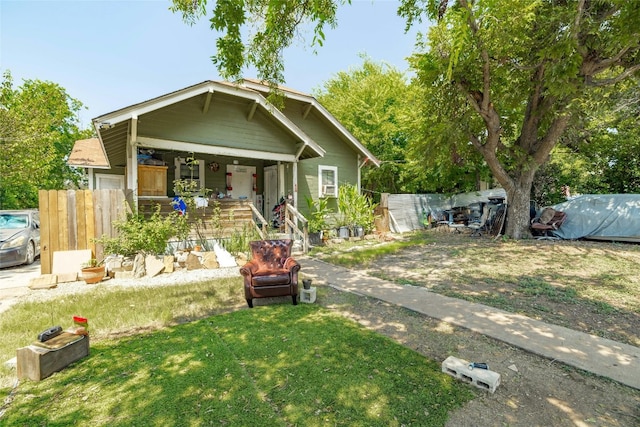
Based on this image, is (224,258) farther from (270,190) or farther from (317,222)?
(270,190)

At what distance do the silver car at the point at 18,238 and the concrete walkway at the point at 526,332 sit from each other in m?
8.85

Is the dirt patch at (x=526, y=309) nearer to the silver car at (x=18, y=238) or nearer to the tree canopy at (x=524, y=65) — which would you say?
the tree canopy at (x=524, y=65)

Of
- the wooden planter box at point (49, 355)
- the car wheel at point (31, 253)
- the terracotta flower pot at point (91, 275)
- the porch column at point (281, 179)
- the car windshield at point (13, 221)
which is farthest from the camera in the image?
the porch column at point (281, 179)

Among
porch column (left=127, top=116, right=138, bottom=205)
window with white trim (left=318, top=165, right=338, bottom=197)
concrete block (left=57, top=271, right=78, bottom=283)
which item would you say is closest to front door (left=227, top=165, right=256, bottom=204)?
window with white trim (left=318, top=165, right=338, bottom=197)

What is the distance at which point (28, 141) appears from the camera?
13.9 meters

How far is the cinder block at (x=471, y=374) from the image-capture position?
106 inches

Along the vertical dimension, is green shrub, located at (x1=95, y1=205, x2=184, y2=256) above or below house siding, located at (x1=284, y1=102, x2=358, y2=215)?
below

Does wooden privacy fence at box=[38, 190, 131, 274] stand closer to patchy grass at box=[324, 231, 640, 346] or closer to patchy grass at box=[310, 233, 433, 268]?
patchy grass at box=[310, 233, 433, 268]

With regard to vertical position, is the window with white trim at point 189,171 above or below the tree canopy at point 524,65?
below

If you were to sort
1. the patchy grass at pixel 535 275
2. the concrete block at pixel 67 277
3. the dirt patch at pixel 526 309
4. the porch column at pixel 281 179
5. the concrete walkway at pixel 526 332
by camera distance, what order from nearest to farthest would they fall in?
the dirt patch at pixel 526 309 < the concrete walkway at pixel 526 332 < the patchy grass at pixel 535 275 < the concrete block at pixel 67 277 < the porch column at pixel 281 179

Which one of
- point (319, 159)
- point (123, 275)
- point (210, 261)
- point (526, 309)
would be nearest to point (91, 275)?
point (123, 275)

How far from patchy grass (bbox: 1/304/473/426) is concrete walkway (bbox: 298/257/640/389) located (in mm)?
1303

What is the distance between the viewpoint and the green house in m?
8.18

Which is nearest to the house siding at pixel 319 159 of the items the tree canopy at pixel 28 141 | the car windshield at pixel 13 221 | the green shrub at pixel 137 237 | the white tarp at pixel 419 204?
the white tarp at pixel 419 204
